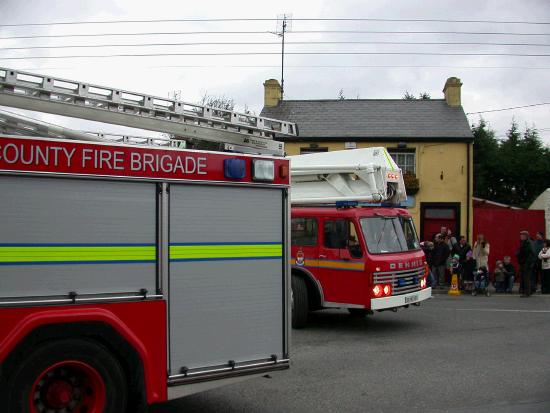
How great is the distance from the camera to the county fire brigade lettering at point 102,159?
15.0ft

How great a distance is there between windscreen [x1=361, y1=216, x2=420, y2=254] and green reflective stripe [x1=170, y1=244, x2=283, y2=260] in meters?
5.05

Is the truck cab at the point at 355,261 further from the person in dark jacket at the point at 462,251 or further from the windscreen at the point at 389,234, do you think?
the person in dark jacket at the point at 462,251

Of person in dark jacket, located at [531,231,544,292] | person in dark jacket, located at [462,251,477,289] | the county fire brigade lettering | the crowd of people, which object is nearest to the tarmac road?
the county fire brigade lettering

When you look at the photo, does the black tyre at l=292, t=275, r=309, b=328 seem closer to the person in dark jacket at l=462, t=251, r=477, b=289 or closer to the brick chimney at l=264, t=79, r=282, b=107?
the person in dark jacket at l=462, t=251, r=477, b=289

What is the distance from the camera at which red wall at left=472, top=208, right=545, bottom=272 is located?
73.9ft

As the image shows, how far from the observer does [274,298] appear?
581 centimetres

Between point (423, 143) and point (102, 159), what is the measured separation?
70.7 ft

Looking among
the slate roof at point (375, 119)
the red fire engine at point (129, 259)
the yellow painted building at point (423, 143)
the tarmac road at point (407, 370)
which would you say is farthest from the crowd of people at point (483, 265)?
the red fire engine at point (129, 259)

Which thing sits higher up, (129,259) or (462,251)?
(129,259)

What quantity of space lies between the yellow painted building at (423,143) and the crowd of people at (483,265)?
6126mm

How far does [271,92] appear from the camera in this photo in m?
27.7

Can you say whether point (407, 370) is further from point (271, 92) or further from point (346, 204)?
point (271, 92)

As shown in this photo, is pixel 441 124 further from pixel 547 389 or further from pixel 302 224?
pixel 547 389

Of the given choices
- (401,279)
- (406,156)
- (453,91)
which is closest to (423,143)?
(406,156)
